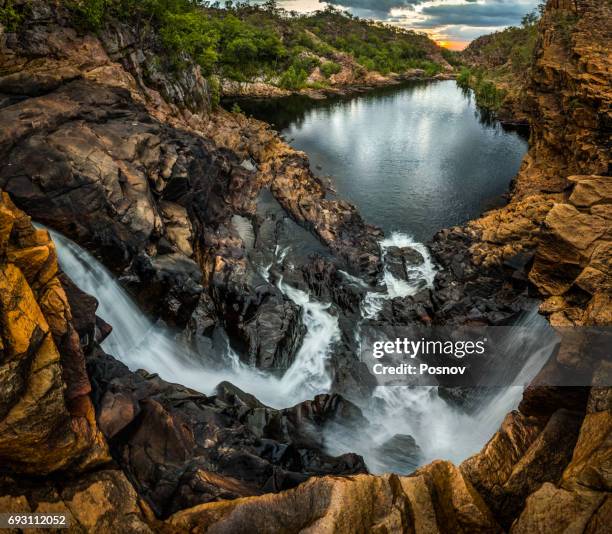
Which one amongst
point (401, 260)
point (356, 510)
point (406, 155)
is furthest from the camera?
point (406, 155)

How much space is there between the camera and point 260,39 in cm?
8800

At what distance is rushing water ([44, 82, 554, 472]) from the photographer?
15.2m

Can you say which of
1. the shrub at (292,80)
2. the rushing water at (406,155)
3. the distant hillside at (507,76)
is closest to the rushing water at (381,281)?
the rushing water at (406,155)

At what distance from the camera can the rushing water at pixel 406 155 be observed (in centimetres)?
3366

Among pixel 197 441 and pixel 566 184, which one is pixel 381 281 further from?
pixel 197 441

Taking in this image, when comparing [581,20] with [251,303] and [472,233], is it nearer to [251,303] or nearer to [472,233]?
[472,233]

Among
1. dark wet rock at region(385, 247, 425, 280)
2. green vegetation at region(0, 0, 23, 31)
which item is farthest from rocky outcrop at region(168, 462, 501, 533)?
green vegetation at region(0, 0, 23, 31)

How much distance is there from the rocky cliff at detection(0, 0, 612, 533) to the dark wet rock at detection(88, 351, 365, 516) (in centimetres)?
6

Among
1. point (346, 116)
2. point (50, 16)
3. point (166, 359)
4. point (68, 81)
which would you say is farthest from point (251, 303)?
point (346, 116)

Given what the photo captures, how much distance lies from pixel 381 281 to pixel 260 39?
266 feet

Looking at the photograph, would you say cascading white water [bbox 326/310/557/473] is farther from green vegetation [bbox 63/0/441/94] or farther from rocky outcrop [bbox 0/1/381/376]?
green vegetation [bbox 63/0/441/94]

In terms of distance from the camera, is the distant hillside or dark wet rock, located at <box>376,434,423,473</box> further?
the distant hillside

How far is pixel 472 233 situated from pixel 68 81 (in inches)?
984

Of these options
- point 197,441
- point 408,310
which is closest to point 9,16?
point 197,441
